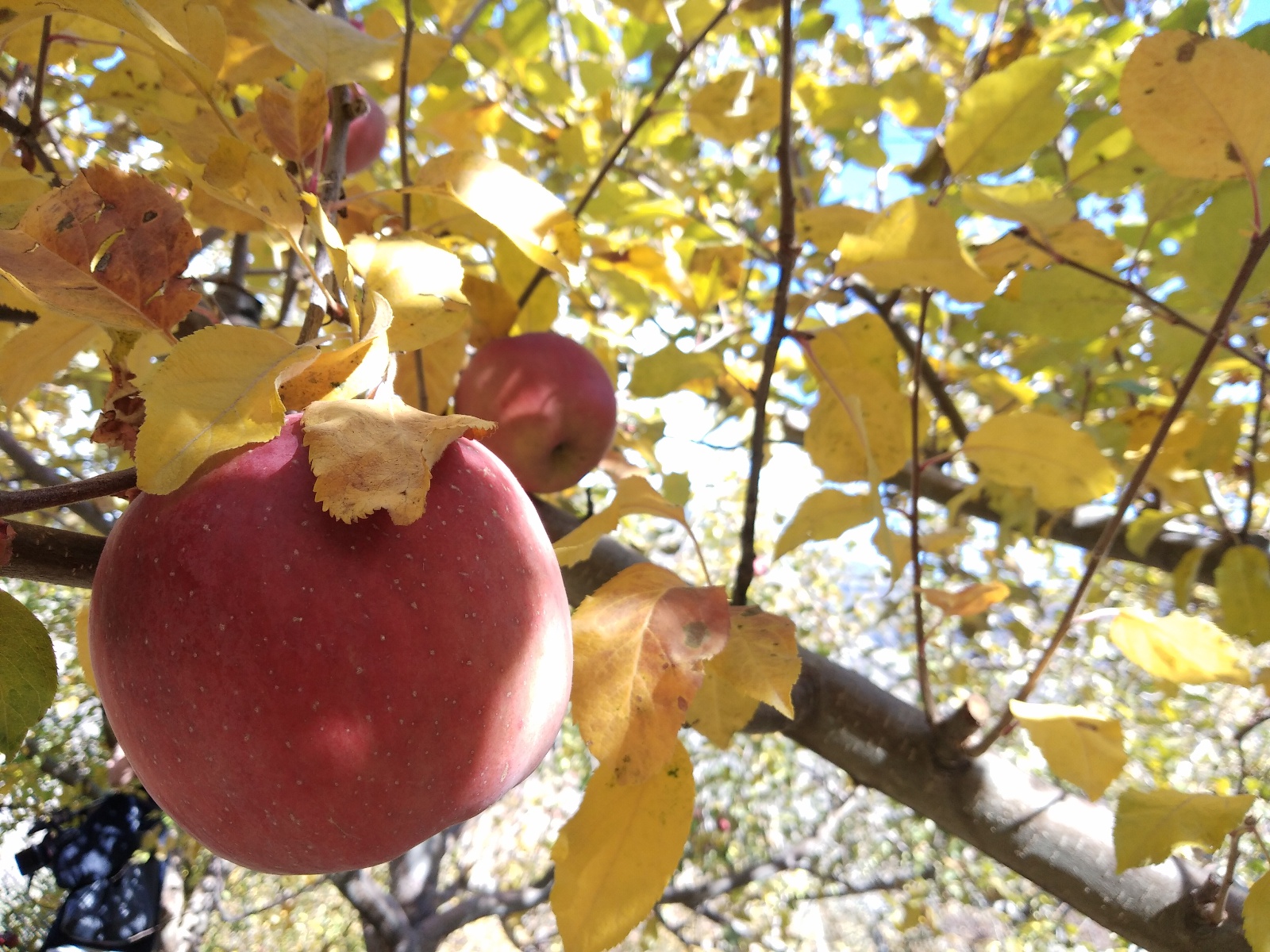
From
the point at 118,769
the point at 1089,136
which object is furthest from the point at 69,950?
the point at 1089,136

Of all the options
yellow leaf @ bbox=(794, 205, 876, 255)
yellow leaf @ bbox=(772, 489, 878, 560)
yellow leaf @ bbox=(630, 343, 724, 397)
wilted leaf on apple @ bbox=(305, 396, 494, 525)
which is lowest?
yellow leaf @ bbox=(772, 489, 878, 560)

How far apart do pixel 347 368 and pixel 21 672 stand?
0.21 m

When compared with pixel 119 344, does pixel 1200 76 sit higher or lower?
higher

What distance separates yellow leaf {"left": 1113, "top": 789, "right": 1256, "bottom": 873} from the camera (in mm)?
516

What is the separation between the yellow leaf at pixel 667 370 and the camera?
2.31 feet

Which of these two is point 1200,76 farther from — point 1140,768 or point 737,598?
point 1140,768

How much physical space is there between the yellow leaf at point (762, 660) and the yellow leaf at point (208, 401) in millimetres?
275

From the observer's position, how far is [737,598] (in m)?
0.62

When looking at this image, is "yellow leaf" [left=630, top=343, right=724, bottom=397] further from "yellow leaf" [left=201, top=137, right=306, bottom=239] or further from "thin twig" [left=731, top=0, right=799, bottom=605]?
"yellow leaf" [left=201, top=137, right=306, bottom=239]

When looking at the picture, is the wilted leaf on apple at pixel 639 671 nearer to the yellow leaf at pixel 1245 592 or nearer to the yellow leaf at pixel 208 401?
the yellow leaf at pixel 208 401

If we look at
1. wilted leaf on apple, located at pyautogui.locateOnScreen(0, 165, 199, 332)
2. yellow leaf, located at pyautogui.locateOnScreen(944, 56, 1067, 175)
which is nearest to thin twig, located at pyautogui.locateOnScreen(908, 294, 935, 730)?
yellow leaf, located at pyautogui.locateOnScreen(944, 56, 1067, 175)

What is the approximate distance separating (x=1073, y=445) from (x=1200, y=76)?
277 mm

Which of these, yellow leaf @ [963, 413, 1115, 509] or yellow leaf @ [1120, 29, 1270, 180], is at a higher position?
yellow leaf @ [1120, 29, 1270, 180]

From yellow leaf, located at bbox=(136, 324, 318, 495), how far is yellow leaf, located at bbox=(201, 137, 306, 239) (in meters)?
0.10
